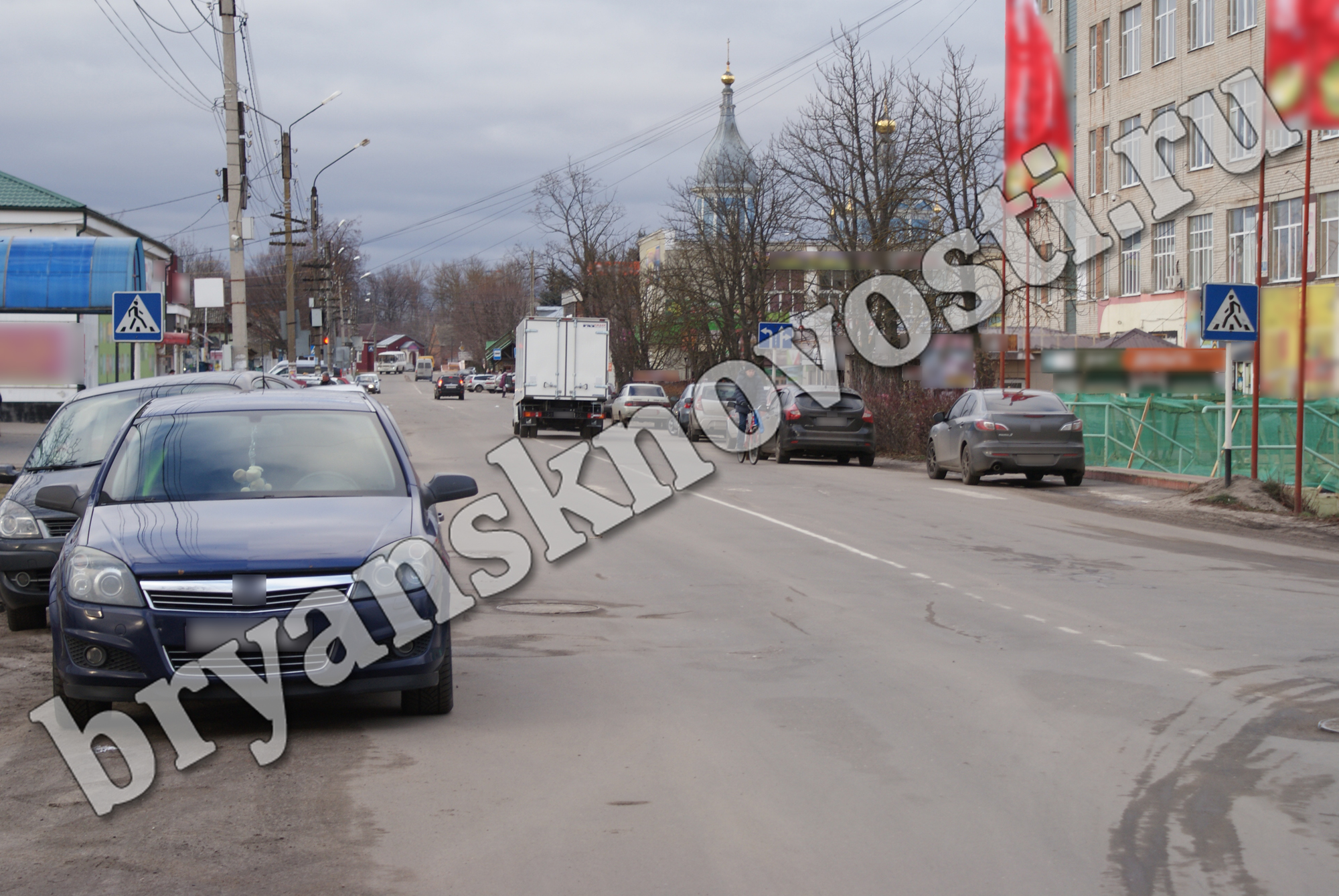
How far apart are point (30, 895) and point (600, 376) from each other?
3169 centimetres

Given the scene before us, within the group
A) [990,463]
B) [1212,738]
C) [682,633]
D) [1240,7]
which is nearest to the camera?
[1212,738]

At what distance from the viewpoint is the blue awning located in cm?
3488

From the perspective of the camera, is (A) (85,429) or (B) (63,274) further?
(B) (63,274)

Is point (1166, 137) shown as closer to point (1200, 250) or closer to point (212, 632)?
point (1200, 250)

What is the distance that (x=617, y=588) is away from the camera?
10766mm

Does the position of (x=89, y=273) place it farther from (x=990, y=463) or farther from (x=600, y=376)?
(x=990, y=463)

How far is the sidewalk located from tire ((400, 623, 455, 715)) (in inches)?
635

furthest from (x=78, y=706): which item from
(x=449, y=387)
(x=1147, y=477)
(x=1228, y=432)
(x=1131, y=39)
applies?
(x=449, y=387)

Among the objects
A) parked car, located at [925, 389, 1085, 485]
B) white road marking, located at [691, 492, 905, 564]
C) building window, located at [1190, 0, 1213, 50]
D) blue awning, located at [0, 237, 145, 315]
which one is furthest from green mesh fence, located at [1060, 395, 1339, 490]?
blue awning, located at [0, 237, 145, 315]

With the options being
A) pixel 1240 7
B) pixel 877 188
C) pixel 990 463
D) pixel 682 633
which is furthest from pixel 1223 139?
pixel 682 633

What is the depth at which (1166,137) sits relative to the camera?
42844 millimetres

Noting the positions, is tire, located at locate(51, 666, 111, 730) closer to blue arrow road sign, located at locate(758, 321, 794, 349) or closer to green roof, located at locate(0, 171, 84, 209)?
blue arrow road sign, located at locate(758, 321, 794, 349)

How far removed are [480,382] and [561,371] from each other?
66.3 m

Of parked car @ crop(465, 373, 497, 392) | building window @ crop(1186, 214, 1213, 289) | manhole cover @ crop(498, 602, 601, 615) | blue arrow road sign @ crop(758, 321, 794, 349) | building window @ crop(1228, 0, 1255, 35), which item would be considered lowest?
manhole cover @ crop(498, 602, 601, 615)
